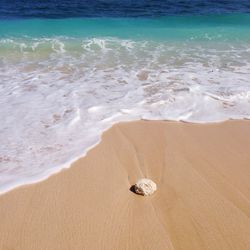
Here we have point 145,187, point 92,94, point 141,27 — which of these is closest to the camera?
point 145,187

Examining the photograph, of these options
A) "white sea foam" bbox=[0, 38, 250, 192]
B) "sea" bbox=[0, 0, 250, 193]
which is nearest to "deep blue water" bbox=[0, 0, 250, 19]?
"sea" bbox=[0, 0, 250, 193]

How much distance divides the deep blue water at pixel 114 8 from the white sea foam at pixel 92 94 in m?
7.84

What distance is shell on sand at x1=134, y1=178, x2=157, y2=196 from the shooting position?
3482 mm

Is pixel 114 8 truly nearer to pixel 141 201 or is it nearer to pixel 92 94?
pixel 92 94

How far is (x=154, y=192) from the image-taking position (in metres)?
3.53

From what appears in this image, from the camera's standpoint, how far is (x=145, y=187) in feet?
11.5

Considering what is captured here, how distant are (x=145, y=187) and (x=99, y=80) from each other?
4.10 meters

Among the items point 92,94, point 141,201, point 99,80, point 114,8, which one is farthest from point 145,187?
point 114,8

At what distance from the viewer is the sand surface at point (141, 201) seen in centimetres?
294

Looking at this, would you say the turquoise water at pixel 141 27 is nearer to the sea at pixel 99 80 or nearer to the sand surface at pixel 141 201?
the sea at pixel 99 80

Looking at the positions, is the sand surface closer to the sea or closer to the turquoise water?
the sea

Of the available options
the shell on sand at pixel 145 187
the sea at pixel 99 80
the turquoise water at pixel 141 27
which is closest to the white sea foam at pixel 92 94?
the sea at pixel 99 80

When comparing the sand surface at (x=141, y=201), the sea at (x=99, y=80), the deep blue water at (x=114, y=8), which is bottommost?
the deep blue water at (x=114, y=8)

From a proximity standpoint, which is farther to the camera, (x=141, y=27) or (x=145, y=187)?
(x=141, y=27)
